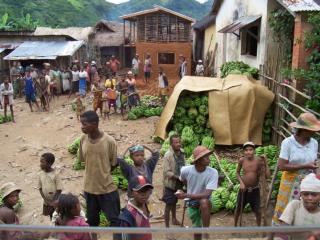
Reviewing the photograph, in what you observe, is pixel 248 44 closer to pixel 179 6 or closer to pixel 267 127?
pixel 267 127

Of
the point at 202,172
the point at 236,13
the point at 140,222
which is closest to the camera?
the point at 140,222

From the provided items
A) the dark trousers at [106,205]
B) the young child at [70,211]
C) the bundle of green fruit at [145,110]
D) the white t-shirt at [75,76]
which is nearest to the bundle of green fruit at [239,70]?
the bundle of green fruit at [145,110]

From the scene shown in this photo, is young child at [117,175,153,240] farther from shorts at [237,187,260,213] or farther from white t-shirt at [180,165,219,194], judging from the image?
shorts at [237,187,260,213]

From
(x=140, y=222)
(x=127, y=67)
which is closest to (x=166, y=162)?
(x=140, y=222)

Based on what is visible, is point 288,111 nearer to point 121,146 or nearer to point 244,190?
point 244,190

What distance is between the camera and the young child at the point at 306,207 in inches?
128

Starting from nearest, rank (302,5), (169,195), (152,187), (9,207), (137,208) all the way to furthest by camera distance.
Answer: (137,208)
(152,187)
(9,207)
(169,195)
(302,5)

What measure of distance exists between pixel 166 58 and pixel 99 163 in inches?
807

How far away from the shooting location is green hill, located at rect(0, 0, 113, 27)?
38.6 meters

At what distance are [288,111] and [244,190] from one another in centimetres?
355

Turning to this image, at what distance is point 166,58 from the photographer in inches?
968

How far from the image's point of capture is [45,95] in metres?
15.6

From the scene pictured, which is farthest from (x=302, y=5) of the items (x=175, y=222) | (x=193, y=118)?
(x=175, y=222)

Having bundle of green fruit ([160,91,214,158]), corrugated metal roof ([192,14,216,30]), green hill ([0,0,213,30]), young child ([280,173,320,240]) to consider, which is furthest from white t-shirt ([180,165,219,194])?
green hill ([0,0,213,30])
